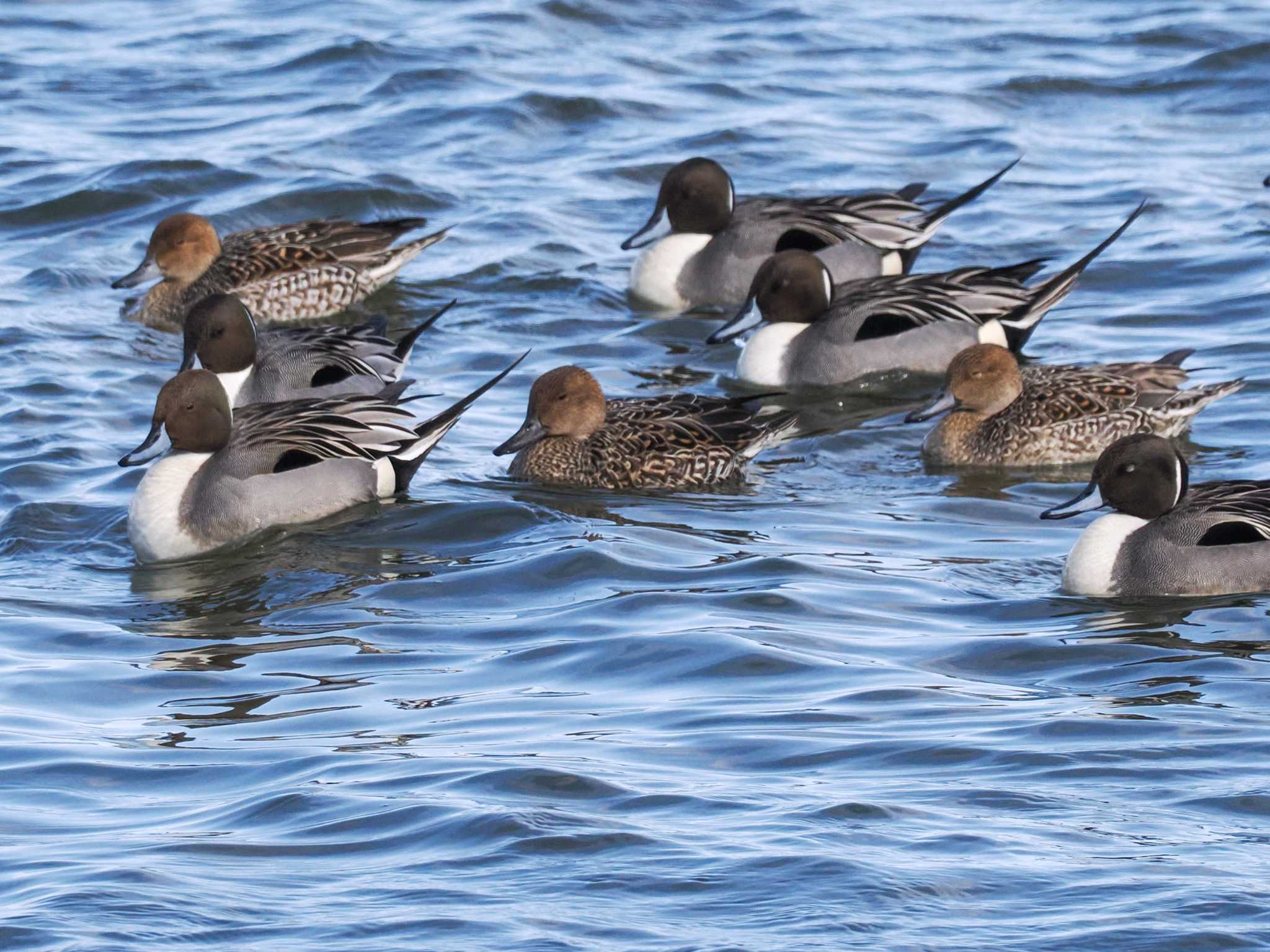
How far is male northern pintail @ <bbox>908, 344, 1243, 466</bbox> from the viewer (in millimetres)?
9789

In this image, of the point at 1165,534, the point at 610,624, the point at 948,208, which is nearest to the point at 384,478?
the point at 610,624

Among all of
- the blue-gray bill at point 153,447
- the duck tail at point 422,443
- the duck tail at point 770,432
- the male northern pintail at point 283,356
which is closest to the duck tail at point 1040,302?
the duck tail at point 770,432

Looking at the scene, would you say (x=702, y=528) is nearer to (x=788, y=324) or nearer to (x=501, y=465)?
(x=501, y=465)

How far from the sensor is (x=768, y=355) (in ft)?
37.3

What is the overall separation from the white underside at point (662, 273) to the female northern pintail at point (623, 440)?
3261 millimetres

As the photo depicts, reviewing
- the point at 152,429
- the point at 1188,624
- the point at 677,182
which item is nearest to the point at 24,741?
the point at 152,429

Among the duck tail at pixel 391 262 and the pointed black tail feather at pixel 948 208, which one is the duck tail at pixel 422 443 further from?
the pointed black tail feather at pixel 948 208

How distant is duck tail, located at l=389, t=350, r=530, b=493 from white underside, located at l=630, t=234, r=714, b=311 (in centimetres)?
374

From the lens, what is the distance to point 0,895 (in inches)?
205

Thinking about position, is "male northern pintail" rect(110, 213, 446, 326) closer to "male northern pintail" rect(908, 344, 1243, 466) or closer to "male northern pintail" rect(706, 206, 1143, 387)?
"male northern pintail" rect(706, 206, 1143, 387)

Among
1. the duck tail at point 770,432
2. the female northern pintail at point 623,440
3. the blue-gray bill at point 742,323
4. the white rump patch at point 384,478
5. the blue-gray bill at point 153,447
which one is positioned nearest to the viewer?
the blue-gray bill at point 153,447

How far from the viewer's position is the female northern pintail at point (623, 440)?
30.7 ft

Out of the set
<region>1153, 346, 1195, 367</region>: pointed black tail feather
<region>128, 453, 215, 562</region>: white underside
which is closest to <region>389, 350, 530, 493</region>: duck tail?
<region>128, 453, 215, 562</region>: white underside

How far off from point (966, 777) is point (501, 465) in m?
4.44
